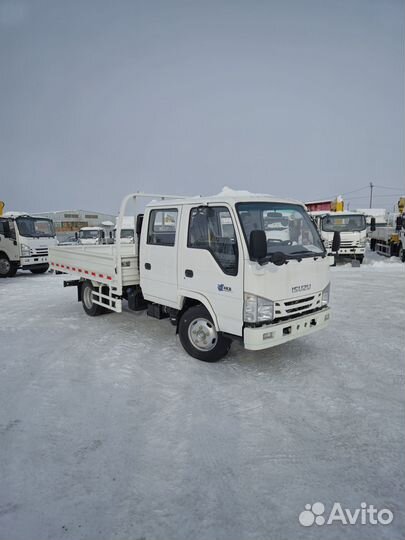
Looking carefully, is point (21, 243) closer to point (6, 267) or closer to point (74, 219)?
point (6, 267)

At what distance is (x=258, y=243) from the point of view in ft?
11.5

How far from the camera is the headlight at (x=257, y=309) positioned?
12.3 feet

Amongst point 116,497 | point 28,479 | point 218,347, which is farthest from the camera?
point 218,347

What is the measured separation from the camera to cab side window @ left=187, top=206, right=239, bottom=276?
3939 millimetres

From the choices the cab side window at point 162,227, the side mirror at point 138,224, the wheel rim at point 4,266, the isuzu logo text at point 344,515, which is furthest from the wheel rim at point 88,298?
the wheel rim at point 4,266

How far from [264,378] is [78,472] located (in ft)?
7.33

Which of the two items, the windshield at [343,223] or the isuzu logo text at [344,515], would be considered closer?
the isuzu logo text at [344,515]

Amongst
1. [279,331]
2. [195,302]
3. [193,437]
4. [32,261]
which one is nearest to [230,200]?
[195,302]

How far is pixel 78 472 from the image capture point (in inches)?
100

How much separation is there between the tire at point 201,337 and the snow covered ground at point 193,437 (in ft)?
0.53

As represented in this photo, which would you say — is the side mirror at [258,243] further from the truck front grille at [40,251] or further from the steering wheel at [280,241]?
the truck front grille at [40,251]

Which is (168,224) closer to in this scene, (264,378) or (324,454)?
(264,378)

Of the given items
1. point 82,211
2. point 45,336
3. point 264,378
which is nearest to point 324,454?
point 264,378

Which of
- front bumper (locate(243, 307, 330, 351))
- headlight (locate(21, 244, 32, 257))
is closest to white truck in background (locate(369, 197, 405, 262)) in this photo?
front bumper (locate(243, 307, 330, 351))
